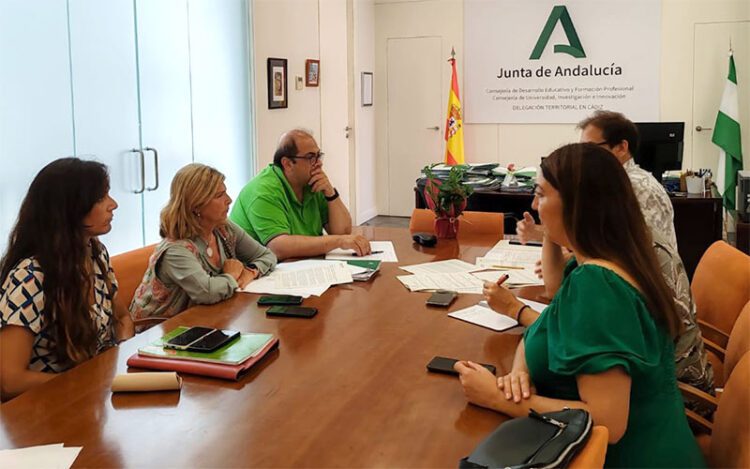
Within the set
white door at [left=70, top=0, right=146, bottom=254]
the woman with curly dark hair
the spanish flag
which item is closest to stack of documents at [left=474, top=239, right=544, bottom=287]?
the woman with curly dark hair

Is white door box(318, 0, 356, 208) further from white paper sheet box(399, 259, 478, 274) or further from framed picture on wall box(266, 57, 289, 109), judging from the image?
white paper sheet box(399, 259, 478, 274)

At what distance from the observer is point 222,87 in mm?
5441

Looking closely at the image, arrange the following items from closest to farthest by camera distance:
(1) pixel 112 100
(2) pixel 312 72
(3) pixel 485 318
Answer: (3) pixel 485 318
(1) pixel 112 100
(2) pixel 312 72

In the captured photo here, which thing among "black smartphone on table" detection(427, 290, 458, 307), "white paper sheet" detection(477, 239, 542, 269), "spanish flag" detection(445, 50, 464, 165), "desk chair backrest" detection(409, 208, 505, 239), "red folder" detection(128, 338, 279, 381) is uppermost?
"spanish flag" detection(445, 50, 464, 165)

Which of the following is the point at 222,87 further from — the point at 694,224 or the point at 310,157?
the point at 694,224

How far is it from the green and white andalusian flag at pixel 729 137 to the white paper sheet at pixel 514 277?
5.13m

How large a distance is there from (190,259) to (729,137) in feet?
20.8

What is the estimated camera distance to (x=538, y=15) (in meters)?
7.79

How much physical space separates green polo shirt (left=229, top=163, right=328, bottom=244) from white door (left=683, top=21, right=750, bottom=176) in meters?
5.31

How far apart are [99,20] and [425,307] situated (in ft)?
9.64

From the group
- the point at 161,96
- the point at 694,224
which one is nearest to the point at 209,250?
the point at 161,96

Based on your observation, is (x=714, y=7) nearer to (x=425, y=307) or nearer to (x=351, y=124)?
(x=351, y=124)

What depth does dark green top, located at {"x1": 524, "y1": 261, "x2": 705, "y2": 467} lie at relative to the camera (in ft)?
4.50

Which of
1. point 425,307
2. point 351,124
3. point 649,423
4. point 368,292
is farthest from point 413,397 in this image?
point 351,124
